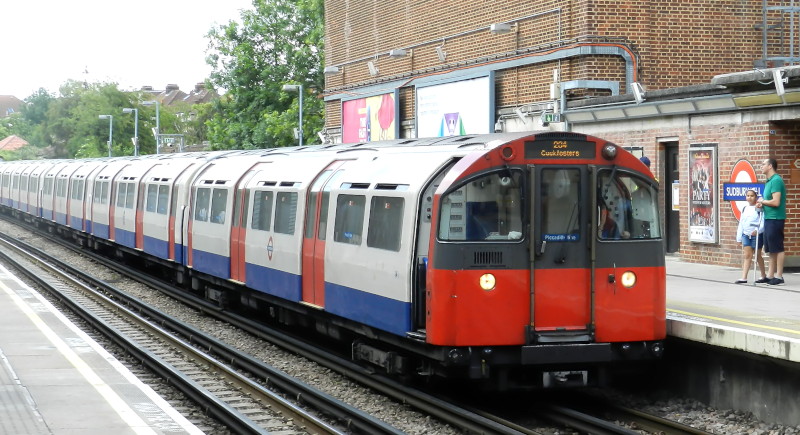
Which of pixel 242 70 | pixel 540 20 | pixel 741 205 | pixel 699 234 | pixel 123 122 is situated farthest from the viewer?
pixel 123 122

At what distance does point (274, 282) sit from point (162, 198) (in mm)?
8824

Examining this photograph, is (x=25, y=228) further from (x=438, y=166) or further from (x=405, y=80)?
(x=438, y=166)

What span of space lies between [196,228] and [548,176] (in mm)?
10938

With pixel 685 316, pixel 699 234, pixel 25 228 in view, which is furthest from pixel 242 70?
pixel 685 316

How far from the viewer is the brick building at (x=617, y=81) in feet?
58.4

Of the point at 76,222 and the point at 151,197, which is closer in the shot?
the point at 151,197

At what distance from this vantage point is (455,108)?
94.0 ft

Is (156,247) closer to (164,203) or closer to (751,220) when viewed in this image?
(164,203)

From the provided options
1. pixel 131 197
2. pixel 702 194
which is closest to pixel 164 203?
pixel 131 197

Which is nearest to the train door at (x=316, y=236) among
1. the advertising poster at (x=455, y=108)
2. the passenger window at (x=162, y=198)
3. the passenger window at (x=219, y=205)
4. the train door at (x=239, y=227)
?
the train door at (x=239, y=227)

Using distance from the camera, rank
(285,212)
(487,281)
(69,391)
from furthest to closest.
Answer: (285,212), (69,391), (487,281)

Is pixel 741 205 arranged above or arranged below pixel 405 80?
below

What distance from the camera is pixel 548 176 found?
35.8ft

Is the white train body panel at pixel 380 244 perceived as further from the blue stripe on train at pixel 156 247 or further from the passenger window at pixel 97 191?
the passenger window at pixel 97 191
